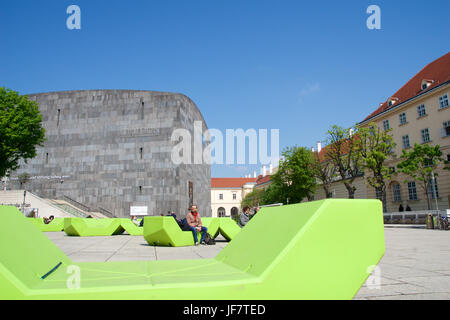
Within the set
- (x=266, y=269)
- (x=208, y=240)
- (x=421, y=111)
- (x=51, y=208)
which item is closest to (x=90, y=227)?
(x=208, y=240)

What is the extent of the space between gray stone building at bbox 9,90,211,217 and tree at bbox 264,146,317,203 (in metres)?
14.9

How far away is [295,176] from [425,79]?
2107cm

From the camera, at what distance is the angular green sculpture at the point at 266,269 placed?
1.86 meters

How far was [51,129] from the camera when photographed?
4500cm

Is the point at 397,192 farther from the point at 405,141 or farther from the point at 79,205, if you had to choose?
the point at 79,205

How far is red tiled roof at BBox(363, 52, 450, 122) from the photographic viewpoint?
3275cm

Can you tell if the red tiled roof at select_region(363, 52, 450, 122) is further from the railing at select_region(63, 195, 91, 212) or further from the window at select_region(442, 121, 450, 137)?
the railing at select_region(63, 195, 91, 212)

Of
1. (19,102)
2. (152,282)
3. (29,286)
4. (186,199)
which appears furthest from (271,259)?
(186,199)

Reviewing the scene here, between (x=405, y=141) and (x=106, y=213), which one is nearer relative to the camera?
(x=405, y=141)

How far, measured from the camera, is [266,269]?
2.06 meters

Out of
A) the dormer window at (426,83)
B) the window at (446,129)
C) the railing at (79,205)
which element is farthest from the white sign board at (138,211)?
the dormer window at (426,83)

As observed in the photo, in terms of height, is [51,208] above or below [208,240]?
above
